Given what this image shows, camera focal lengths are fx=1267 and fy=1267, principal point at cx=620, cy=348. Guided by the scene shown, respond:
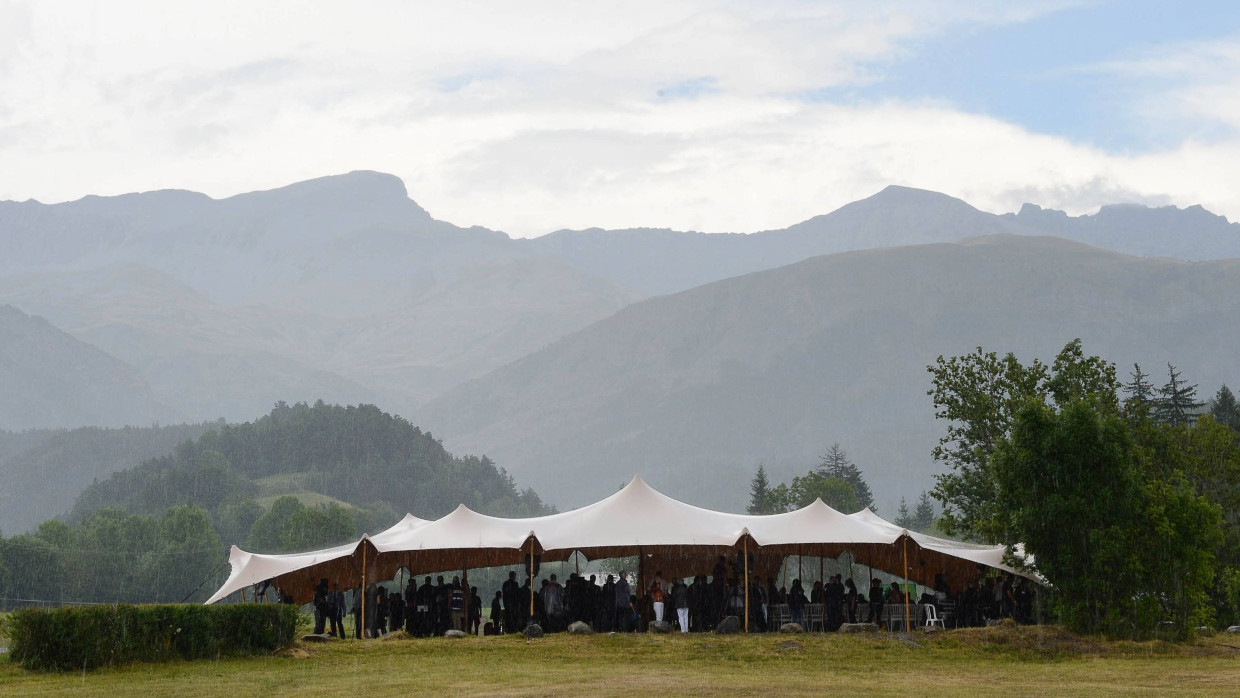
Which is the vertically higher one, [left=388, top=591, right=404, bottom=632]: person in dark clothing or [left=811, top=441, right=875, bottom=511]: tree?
[left=811, top=441, right=875, bottom=511]: tree

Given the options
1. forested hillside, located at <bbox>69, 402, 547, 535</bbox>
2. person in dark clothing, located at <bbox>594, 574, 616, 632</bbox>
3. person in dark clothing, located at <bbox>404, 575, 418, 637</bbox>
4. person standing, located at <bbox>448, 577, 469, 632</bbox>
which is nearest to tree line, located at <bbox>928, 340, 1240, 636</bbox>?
person in dark clothing, located at <bbox>594, 574, 616, 632</bbox>

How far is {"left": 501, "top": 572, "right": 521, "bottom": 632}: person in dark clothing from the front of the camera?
2859 cm

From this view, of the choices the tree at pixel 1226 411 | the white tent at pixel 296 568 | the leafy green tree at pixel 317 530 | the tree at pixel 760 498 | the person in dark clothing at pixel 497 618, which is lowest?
the person in dark clothing at pixel 497 618

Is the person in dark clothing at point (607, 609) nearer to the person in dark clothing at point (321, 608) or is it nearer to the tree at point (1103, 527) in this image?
the person in dark clothing at point (321, 608)

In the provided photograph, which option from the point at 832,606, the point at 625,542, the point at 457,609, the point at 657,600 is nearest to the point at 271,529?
the point at 457,609

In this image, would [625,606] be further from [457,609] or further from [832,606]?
[832,606]

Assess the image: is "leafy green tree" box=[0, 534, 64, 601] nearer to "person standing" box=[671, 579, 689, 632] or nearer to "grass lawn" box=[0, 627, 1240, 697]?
"person standing" box=[671, 579, 689, 632]

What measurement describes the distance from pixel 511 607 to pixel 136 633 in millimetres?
9721

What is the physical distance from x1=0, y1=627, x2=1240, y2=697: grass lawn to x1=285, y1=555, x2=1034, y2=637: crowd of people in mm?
2414

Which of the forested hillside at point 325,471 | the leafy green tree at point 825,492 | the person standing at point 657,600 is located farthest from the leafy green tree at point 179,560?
the person standing at point 657,600

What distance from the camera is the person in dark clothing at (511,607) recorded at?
2859 centimetres

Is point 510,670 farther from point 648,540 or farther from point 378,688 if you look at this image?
point 648,540

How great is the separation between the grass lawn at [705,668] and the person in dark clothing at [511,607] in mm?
3269

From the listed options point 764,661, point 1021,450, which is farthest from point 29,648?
point 1021,450
